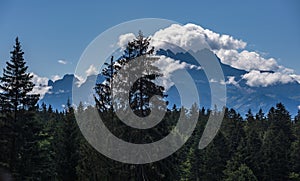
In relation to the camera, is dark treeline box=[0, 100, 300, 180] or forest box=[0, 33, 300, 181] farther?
dark treeline box=[0, 100, 300, 180]

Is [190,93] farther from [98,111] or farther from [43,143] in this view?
[43,143]

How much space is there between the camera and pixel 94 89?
27.7m

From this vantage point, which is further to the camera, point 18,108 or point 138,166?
point 18,108

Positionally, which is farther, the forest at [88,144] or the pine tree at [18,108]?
the pine tree at [18,108]

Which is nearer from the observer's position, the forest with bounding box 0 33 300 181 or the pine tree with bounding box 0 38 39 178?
the forest with bounding box 0 33 300 181

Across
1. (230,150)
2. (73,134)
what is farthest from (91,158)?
(230,150)

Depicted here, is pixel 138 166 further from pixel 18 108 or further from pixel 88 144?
pixel 18 108

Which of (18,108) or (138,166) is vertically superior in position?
(18,108)

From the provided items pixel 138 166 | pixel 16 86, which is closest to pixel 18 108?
pixel 16 86

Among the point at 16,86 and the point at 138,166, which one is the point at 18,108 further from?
the point at 138,166

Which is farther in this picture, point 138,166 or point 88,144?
point 88,144

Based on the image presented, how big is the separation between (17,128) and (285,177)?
109ft

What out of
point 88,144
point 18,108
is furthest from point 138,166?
point 18,108

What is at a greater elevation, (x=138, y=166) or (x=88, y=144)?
(x=88, y=144)
